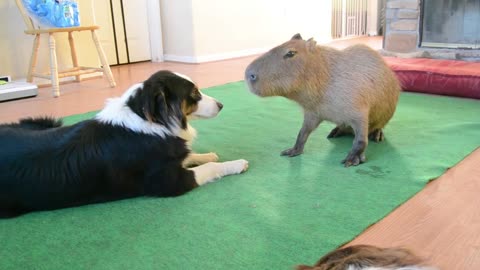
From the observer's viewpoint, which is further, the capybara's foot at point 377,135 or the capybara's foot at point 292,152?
the capybara's foot at point 377,135

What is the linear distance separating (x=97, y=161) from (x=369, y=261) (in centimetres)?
119

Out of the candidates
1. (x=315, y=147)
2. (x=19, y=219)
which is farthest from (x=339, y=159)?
(x=19, y=219)

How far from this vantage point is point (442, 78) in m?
3.23

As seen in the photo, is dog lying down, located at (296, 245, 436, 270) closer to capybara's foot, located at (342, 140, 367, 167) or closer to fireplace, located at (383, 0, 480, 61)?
capybara's foot, located at (342, 140, 367, 167)

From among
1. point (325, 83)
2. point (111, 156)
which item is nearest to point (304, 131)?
point (325, 83)

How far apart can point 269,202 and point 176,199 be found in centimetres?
37

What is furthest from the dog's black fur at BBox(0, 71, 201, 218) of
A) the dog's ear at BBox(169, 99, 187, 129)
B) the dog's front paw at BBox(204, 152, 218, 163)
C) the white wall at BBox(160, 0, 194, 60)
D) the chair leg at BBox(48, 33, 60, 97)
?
the white wall at BBox(160, 0, 194, 60)

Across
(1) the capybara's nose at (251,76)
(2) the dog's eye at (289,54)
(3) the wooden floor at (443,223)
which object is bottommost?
(3) the wooden floor at (443,223)

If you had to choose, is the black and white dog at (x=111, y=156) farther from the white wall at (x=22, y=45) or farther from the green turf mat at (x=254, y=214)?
the white wall at (x=22, y=45)

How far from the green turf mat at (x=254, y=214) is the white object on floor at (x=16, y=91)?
216 cm

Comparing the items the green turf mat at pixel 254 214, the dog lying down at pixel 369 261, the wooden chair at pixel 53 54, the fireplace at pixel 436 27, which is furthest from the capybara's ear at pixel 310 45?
the fireplace at pixel 436 27

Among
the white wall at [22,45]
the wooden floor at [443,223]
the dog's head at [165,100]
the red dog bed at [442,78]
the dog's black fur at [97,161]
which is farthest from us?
the white wall at [22,45]

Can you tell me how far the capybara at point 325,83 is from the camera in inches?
78.0

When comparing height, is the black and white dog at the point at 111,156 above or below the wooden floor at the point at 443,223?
above
